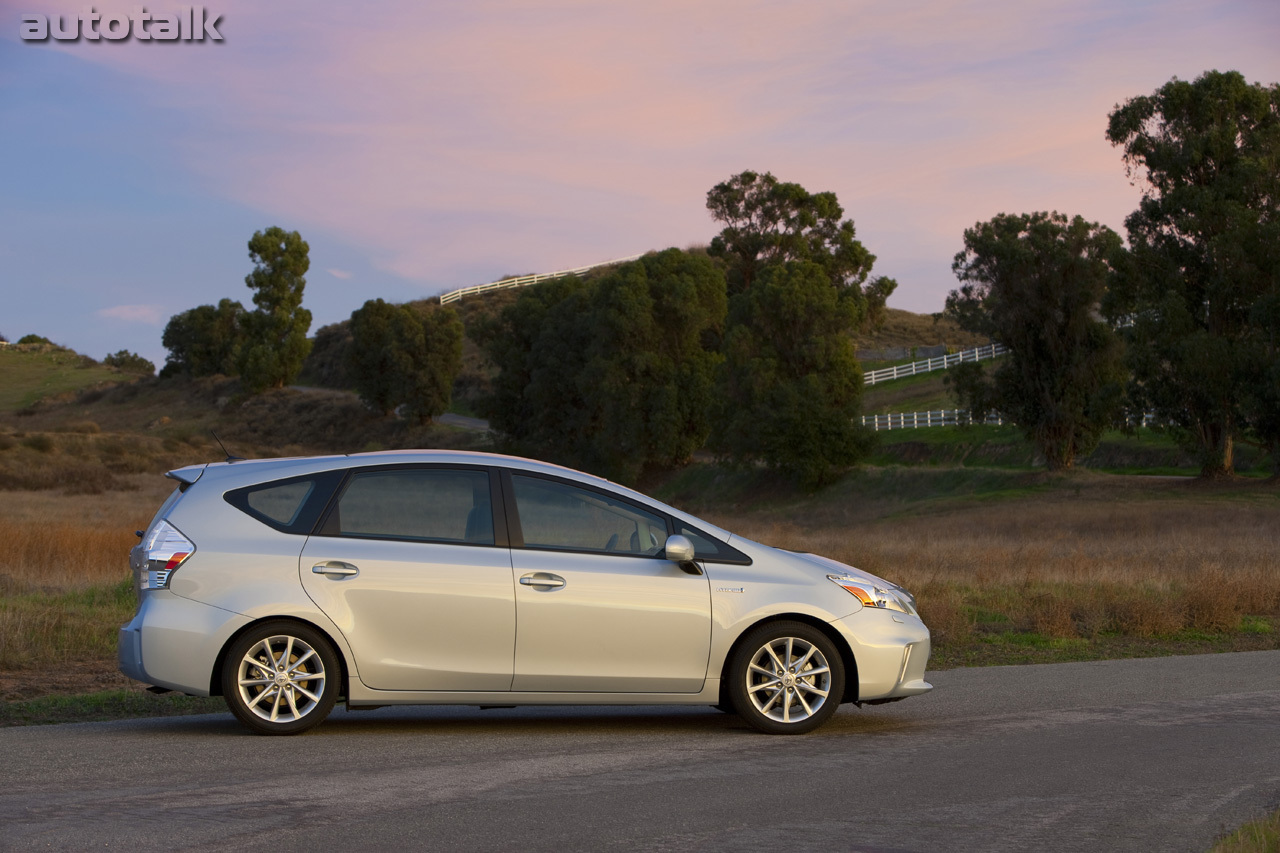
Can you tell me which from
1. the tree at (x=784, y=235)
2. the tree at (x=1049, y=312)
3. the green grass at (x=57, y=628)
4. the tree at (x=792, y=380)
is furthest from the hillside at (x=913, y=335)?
the green grass at (x=57, y=628)

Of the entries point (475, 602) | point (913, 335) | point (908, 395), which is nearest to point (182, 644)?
point (475, 602)

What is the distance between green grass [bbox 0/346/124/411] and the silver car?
102 m

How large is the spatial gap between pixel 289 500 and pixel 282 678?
3.59 feet

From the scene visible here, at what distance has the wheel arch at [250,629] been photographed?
758 centimetres

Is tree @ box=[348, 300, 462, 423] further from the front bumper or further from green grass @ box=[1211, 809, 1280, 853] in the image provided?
green grass @ box=[1211, 809, 1280, 853]

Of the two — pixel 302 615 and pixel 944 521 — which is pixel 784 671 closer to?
pixel 302 615

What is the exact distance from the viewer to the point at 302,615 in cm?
760

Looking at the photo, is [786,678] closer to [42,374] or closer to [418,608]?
[418,608]

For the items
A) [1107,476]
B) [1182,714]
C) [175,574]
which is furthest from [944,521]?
[175,574]

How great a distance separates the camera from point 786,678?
26.0 feet

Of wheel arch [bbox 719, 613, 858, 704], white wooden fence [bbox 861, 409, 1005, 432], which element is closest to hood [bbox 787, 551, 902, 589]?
wheel arch [bbox 719, 613, 858, 704]

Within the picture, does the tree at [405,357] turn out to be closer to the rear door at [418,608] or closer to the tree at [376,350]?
the tree at [376,350]

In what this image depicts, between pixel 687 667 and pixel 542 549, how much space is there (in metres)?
1.16

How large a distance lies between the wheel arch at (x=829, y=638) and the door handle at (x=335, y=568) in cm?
236
